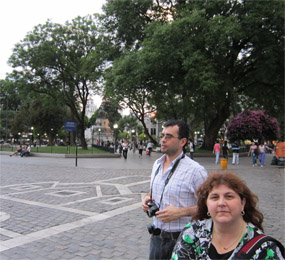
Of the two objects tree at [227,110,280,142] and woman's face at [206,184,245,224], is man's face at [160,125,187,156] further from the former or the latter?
tree at [227,110,280,142]

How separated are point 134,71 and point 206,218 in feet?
63.8

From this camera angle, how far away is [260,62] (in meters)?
21.5

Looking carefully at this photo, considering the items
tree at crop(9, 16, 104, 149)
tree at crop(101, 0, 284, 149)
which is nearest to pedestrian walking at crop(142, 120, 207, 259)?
tree at crop(101, 0, 284, 149)

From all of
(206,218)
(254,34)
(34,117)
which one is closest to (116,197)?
(206,218)

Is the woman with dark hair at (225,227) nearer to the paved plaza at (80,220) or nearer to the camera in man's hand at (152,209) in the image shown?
the camera in man's hand at (152,209)

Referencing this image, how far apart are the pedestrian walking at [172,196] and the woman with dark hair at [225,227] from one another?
0.45 meters

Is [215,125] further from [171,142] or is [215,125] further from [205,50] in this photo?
[171,142]

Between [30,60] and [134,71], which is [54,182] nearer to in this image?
[134,71]

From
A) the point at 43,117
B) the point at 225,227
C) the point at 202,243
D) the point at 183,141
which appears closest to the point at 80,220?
the point at 183,141

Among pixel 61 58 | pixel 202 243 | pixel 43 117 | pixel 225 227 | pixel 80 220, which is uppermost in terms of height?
pixel 61 58

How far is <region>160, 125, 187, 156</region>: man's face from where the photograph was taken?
8.18ft

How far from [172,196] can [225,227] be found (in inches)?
29.1

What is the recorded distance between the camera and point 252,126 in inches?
1385

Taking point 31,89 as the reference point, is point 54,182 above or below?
below
